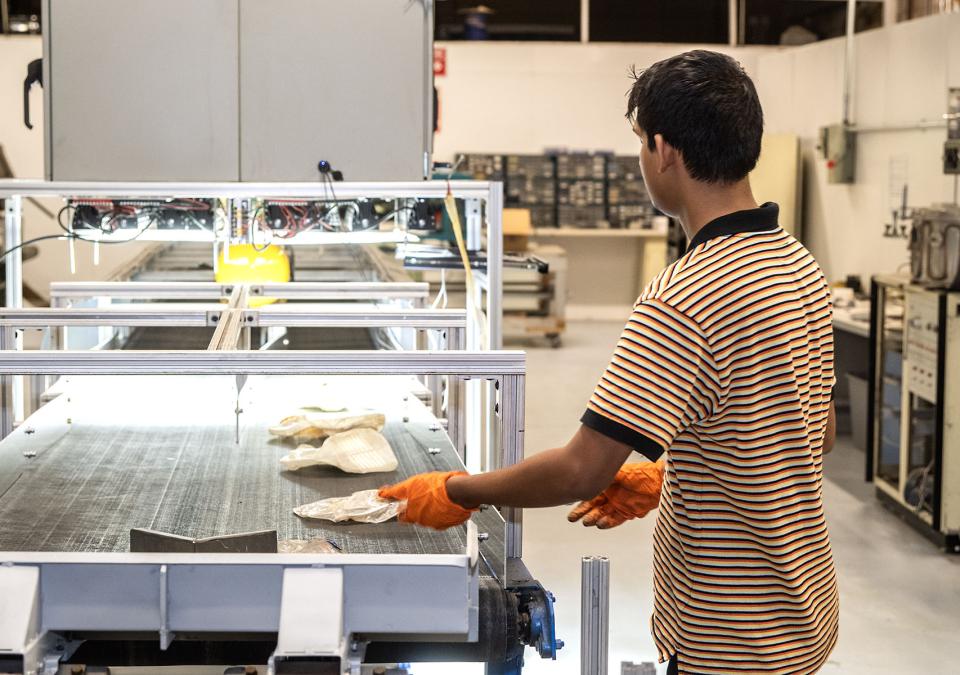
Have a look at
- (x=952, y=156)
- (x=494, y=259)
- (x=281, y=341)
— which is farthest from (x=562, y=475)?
(x=952, y=156)

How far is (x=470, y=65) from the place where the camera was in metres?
10.6

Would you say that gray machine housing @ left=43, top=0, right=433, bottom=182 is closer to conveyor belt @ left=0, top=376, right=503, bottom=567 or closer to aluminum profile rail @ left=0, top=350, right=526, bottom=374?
conveyor belt @ left=0, top=376, right=503, bottom=567

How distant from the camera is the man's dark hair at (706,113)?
1424mm

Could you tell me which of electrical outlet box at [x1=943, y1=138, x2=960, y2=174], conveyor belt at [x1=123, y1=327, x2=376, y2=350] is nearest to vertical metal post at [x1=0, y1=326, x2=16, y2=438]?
conveyor belt at [x1=123, y1=327, x2=376, y2=350]

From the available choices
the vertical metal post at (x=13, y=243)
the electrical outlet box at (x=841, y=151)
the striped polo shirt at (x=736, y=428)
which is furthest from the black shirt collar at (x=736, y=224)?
the electrical outlet box at (x=841, y=151)

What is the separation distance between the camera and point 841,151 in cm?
820

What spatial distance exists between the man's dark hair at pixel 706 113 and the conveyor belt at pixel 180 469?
71cm

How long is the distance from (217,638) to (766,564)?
75 centimetres

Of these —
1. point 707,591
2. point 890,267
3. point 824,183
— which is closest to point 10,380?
point 707,591

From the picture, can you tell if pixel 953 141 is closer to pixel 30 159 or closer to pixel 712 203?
pixel 712 203

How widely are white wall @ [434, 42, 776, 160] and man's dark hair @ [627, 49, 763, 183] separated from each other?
931 centimetres

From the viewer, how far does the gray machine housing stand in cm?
299

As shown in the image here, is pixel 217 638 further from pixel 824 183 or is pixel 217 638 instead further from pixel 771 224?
pixel 824 183

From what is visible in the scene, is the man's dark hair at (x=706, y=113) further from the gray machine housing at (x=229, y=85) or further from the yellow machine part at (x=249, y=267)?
the yellow machine part at (x=249, y=267)
